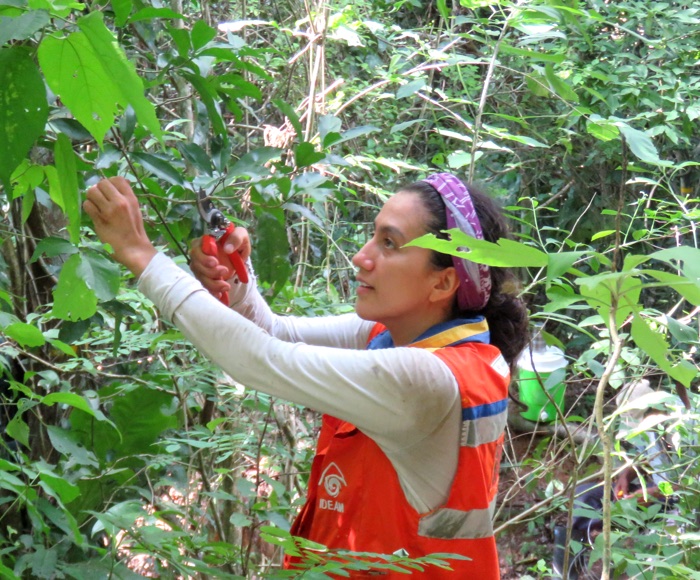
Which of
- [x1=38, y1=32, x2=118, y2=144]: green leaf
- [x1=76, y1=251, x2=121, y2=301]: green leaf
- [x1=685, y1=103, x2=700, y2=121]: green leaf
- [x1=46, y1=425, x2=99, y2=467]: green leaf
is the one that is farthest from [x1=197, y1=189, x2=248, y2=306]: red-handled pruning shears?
[x1=685, y1=103, x2=700, y2=121]: green leaf

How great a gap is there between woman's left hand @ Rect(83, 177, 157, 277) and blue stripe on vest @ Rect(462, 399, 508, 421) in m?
0.56

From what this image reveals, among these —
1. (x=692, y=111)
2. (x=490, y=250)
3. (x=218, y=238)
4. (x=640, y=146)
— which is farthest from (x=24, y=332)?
(x=692, y=111)

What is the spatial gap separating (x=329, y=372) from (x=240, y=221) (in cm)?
67

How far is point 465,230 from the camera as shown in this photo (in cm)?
149

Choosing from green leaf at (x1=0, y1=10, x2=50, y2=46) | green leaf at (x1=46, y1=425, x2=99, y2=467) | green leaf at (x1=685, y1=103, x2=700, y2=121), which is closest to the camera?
green leaf at (x1=0, y1=10, x2=50, y2=46)

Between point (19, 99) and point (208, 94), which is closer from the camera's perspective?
point (19, 99)

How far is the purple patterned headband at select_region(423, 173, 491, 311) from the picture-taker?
1.49 metres

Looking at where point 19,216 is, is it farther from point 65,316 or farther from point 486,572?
point 486,572

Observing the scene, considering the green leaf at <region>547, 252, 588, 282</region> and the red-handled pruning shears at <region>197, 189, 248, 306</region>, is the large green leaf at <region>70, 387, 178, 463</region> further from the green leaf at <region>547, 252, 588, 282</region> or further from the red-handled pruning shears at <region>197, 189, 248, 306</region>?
the green leaf at <region>547, 252, 588, 282</region>

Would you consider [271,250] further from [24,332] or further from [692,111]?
[692,111]

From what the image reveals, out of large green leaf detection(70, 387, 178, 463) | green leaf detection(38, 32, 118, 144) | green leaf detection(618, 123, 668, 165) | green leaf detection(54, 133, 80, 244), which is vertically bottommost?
large green leaf detection(70, 387, 178, 463)

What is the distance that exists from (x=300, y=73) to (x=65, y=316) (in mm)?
2539

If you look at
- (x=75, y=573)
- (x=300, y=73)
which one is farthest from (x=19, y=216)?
(x=300, y=73)

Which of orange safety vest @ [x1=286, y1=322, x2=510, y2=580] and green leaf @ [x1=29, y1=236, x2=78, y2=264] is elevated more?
green leaf @ [x1=29, y1=236, x2=78, y2=264]
